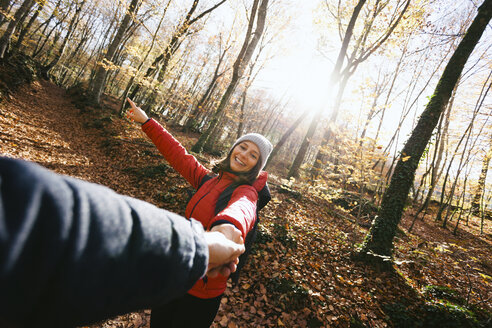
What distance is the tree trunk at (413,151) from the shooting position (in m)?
5.15

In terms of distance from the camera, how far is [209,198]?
1960mm

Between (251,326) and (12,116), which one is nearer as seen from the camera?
(251,326)

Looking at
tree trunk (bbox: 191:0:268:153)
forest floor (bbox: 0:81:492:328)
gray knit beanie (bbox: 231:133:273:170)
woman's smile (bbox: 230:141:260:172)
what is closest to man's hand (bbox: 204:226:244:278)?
woman's smile (bbox: 230:141:260:172)

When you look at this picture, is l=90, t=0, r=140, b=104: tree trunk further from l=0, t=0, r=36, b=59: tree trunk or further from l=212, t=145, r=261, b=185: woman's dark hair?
l=212, t=145, r=261, b=185: woman's dark hair

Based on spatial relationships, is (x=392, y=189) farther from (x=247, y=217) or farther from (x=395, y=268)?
(x=247, y=217)

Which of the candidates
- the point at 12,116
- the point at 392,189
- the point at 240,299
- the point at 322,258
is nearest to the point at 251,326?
the point at 240,299

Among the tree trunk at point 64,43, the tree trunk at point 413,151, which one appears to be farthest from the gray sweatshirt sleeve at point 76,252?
the tree trunk at point 64,43

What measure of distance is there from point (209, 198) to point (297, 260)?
4038 mm

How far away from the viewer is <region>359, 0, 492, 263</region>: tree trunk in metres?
5.15

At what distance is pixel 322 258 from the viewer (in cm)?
527

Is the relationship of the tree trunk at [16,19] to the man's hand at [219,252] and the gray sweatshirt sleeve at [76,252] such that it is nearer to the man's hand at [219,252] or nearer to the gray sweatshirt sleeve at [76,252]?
the gray sweatshirt sleeve at [76,252]

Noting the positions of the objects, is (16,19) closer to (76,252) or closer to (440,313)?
(76,252)

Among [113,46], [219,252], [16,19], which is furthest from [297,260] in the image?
[113,46]

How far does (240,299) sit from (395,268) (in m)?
4.19
